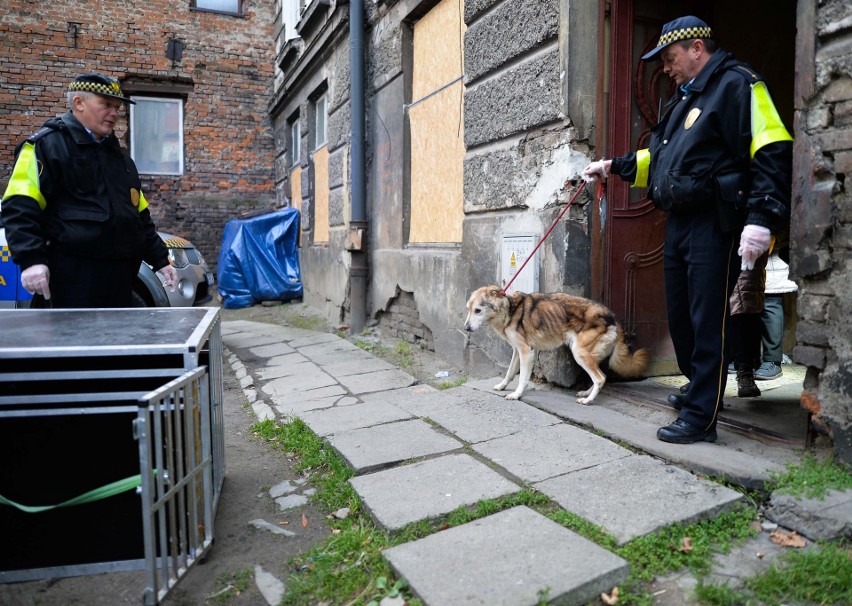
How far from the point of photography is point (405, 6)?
20.0 feet

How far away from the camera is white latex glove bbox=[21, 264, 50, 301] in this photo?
3.08 metres

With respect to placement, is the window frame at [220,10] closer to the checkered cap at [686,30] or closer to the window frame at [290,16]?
the window frame at [290,16]

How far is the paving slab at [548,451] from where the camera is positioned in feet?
9.07

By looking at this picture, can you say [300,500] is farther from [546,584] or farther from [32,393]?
[546,584]

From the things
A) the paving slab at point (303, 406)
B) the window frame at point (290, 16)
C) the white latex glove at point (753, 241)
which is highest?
the window frame at point (290, 16)

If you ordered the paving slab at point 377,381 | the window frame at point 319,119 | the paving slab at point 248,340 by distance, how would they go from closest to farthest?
1. the paving slab at point 377,381
2. the paving slab at point 248,340
3. the window frame at point 319,119

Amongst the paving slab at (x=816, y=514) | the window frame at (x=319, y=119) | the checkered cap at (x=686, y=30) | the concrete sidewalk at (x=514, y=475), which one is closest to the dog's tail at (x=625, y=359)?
the concrete sidewalk at (x=514, y=475)

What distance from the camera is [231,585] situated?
2.24 m

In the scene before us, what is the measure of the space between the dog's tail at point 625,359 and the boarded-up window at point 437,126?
6.61ft

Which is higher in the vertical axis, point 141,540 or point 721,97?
point 721,97

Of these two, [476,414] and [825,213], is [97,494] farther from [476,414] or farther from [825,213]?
[825,213]

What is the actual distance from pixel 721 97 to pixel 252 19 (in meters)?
11.9

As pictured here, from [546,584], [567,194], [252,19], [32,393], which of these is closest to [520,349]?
[567,194]

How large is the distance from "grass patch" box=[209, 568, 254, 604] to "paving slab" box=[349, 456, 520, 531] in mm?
523
